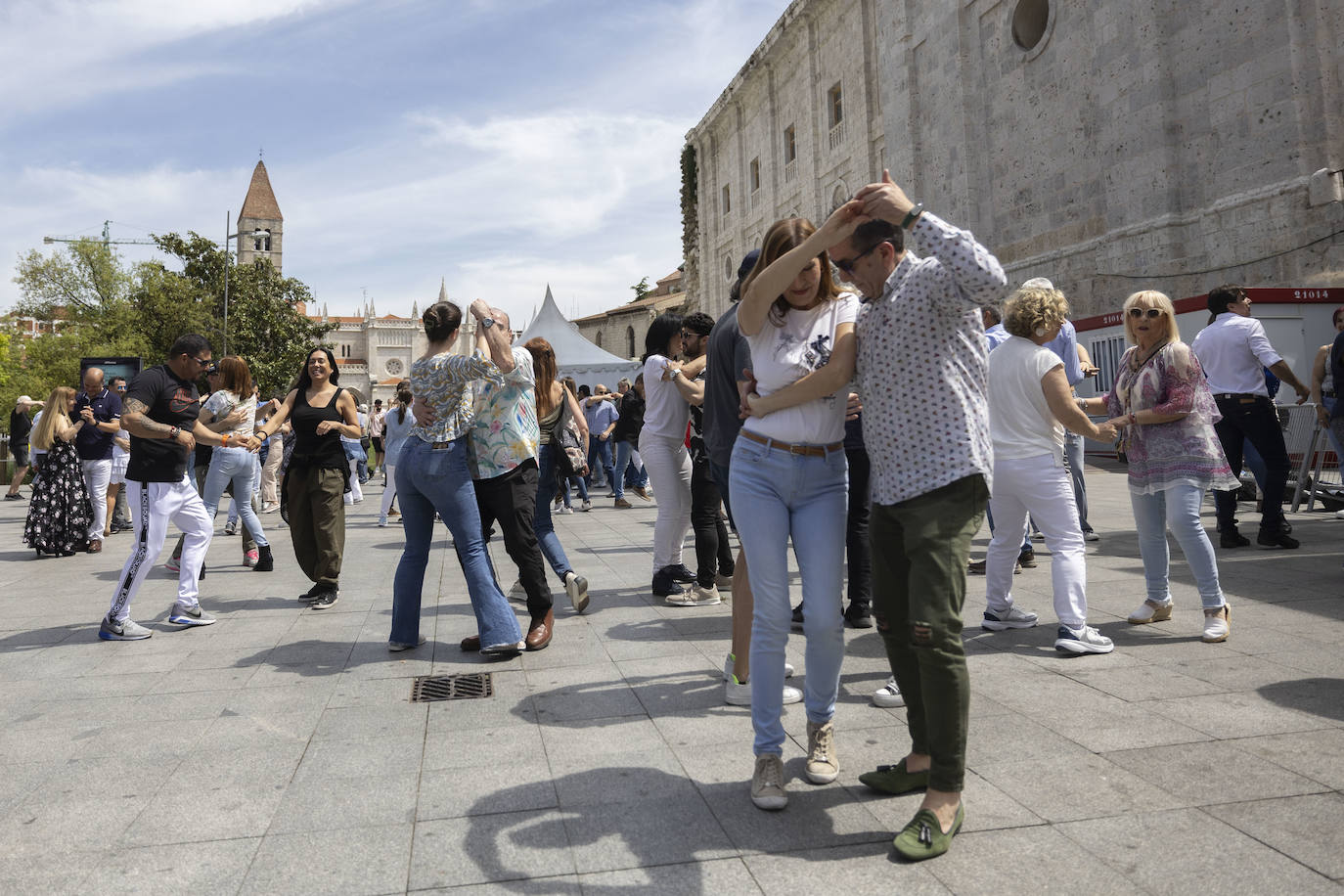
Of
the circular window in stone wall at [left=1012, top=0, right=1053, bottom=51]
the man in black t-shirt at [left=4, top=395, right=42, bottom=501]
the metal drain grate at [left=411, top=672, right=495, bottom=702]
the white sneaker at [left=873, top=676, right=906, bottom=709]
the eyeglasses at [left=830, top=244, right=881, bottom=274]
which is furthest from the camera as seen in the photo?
the circular window in stone wall at [left=1012, top=0, right=1053, bottom=51]

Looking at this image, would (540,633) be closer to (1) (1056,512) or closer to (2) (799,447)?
(2) (799,447)

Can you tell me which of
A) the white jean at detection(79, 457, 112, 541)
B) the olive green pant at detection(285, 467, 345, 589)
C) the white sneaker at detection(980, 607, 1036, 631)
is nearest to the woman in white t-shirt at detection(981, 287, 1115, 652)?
the white sneaker at detection(980, 607, 1036, 631)

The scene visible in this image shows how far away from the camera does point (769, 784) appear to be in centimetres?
297

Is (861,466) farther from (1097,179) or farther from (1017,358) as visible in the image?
(1097,179)

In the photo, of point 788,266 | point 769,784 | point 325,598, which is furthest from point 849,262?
point 325,598

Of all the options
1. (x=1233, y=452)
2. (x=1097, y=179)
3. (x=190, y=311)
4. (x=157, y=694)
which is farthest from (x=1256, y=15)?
(x=190, y=311)

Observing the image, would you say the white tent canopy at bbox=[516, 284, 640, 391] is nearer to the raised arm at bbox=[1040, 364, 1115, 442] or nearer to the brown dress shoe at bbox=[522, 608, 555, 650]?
the brown dress shoe at bbox=[522, 608, 555, 650]

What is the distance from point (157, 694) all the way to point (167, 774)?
1.28m

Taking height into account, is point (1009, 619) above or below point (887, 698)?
above

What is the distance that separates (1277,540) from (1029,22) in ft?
56.5

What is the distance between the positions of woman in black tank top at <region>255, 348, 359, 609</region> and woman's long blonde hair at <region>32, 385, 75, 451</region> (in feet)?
16.3

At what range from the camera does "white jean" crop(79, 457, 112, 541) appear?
10.7 meters

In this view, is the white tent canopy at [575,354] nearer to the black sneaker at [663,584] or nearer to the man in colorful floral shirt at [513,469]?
the black sneaker at [663,584]

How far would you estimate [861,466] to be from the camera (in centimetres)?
530
